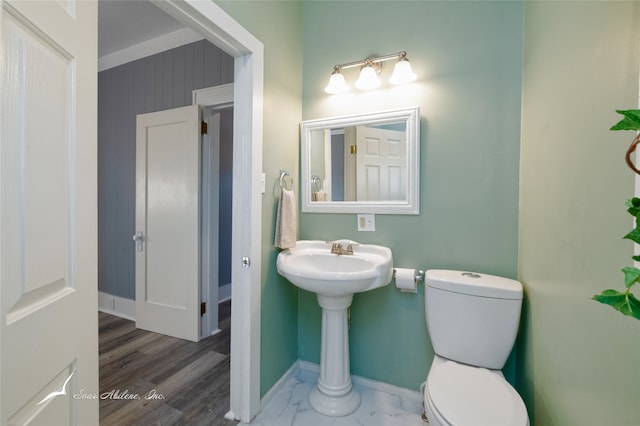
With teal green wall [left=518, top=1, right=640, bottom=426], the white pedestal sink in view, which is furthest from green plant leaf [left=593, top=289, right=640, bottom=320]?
the white pedestal sink

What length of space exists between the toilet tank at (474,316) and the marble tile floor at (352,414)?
0.46 metres

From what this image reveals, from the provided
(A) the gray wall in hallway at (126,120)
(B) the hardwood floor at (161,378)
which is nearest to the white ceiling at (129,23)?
(A) the gray wall in hallway at (126,120)

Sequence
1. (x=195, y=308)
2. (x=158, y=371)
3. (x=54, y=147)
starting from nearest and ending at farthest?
1. (x=54, y=147)
2. (x=158, y=371)
3. (x=195, y=308)

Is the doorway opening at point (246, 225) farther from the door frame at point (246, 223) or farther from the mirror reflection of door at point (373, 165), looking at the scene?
the mirror reflection of door at point (373, 165)

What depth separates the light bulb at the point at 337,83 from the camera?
175 cm

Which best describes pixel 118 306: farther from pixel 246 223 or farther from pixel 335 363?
pixel 335 363

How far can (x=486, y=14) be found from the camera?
4.88 ft

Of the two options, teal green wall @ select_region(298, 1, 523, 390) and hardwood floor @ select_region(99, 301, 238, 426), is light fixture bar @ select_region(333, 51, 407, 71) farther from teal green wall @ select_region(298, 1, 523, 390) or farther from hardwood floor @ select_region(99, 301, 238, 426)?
hardwood floor @ select_region(99, 301, 238, 426)

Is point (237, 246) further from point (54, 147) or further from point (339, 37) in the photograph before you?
point (339, 37)

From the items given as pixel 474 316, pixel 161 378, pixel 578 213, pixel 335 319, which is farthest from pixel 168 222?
pixel 578 213

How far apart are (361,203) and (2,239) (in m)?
1.53

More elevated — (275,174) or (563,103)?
(563,103)

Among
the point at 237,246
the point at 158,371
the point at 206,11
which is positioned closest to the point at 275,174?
the point at 237,246

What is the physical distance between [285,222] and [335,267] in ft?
1.34
